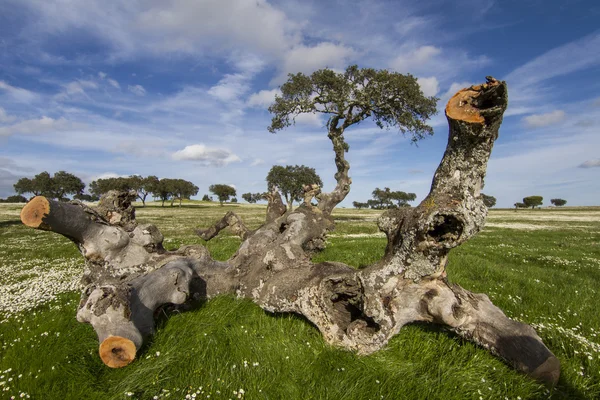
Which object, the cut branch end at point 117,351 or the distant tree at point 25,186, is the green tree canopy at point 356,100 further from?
the distant tree at point 25,186

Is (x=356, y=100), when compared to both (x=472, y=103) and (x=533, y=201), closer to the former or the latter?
(x=472, y=103)

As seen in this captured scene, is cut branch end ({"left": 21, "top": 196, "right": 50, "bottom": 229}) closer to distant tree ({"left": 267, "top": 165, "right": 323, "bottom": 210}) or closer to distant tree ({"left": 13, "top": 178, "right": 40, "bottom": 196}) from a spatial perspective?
distant tree ({"left": 267, "top": 165, "right": 323, "bottom": 210})

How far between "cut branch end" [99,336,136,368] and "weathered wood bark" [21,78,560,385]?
1 centimetres

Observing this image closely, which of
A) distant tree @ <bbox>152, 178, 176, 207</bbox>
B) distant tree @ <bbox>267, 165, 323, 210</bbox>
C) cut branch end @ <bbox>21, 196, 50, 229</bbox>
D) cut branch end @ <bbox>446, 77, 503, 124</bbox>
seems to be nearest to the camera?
cut branch end @ <bbox>446, 77, 503, 124</bbox>

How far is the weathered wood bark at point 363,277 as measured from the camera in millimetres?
3973

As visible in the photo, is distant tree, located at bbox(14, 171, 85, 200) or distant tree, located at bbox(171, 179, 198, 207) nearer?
distant tree, located at bbox(14, 171, 85, 200)

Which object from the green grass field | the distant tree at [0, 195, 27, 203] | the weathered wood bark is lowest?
the green grass field

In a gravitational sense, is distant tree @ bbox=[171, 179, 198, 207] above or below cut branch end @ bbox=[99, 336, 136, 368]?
above

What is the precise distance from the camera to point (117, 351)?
3.90 meters

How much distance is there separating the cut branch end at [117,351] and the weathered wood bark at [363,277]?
1cm

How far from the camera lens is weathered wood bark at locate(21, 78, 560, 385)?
3973 mm

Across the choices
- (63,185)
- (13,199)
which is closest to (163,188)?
(63,185)

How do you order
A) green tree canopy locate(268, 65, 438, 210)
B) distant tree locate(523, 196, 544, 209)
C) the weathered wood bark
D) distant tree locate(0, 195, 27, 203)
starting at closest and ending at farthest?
1. the weathered wood bark
2. green tree canopy locate(268, 65, 438, 210)
3. distant tree locate(0, 195, 27, 203)
4. distant tree locate(523, 196, 544, 209)

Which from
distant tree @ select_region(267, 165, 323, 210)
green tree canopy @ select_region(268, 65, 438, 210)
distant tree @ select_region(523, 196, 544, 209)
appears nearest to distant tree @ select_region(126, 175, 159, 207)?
distant tree @ select_region(267, 165, 323, 210)
